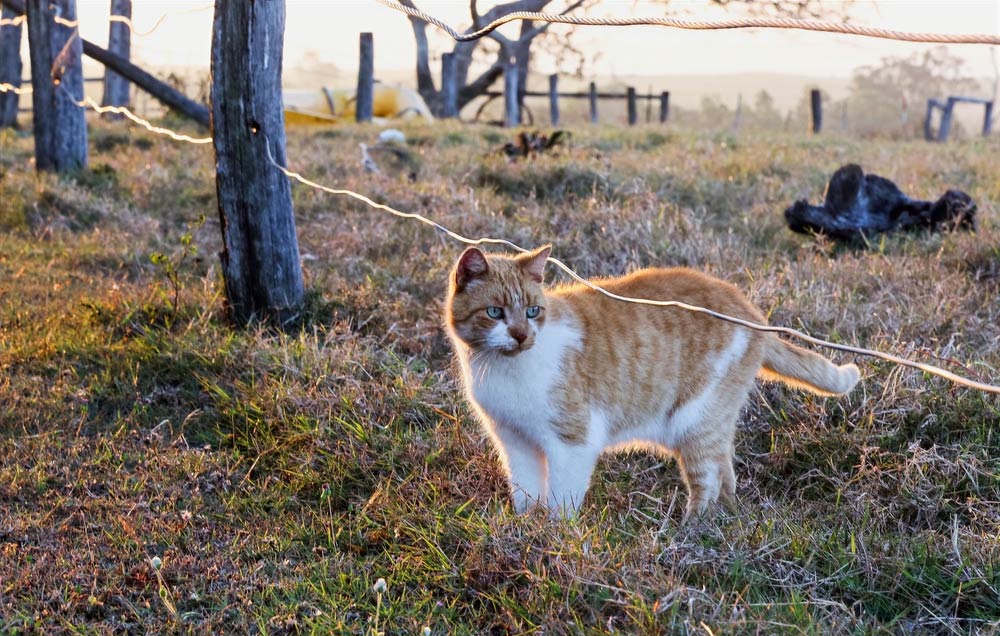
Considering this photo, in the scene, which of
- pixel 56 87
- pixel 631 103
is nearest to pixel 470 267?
pixel 56 87

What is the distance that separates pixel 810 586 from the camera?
8.88 ft

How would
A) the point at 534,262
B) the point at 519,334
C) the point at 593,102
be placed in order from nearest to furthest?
the point at 519,334, the point at 534,262, the point at 593,102

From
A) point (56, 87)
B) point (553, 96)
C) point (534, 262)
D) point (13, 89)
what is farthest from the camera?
point (553, 96)

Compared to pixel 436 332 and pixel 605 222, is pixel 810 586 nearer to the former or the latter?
pixel 436 332

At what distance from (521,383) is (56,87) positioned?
7.50 metres

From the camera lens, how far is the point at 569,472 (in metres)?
3.32

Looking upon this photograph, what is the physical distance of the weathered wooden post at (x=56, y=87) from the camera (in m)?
8.66

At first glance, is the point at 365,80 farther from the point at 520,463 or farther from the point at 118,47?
the point at 520,463

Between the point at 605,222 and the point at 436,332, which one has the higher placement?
the point at 605,222

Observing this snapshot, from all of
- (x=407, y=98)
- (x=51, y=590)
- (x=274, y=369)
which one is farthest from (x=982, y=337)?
(x=407, y=98)

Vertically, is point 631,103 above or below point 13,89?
above

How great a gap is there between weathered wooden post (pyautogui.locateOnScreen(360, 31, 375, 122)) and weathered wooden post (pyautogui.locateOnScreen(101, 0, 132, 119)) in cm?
419

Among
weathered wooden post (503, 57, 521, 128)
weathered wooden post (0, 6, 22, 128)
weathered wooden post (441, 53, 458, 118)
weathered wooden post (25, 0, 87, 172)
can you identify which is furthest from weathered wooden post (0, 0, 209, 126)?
weathered wooden post (441, 53, 458, 118)

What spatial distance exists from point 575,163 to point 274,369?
4.62m
